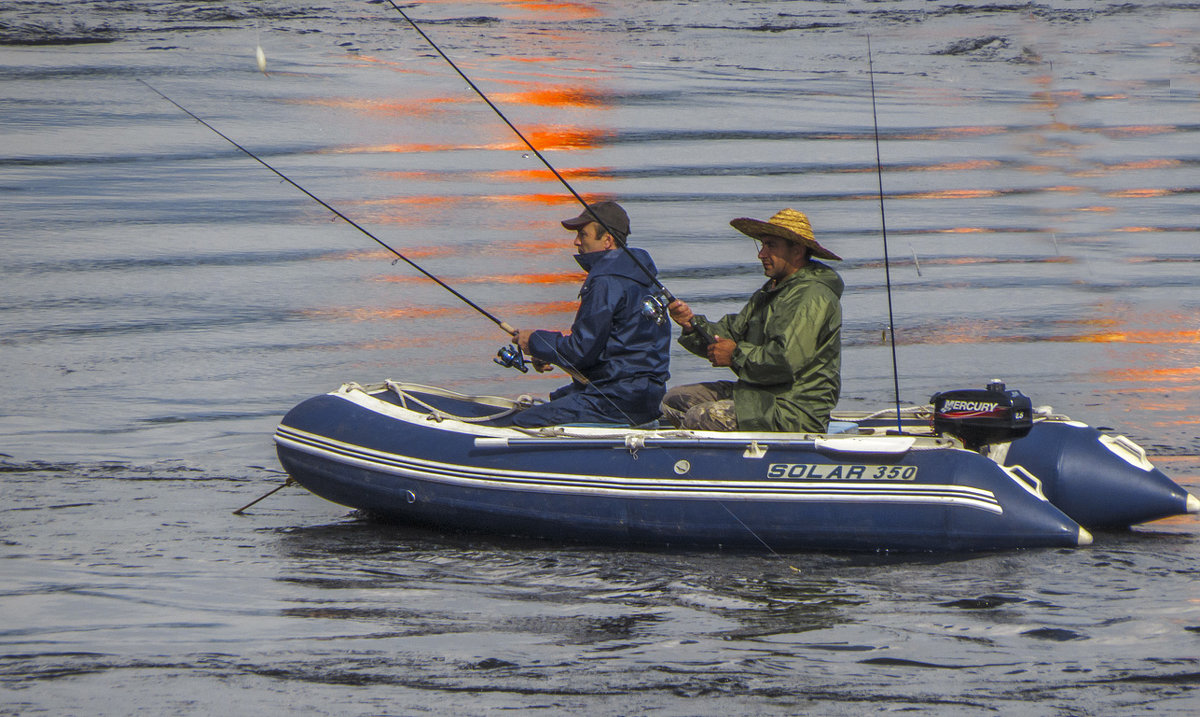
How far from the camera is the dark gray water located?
14.3 feet

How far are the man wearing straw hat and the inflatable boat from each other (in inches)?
7.1

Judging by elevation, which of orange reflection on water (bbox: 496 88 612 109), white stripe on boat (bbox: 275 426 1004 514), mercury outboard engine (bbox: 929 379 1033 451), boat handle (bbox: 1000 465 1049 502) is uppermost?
orange reflection on water (bbox: 496 88 612 109)

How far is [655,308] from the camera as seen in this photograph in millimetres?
5727

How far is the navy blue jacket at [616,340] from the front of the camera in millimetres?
5742

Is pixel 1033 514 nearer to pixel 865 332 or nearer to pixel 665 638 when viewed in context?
pixel 665 638

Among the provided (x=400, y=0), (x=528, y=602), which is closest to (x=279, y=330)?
(x=528, y=602)

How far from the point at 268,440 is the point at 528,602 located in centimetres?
303

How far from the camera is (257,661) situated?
4.42 m

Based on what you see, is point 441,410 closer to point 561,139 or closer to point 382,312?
point 382,312

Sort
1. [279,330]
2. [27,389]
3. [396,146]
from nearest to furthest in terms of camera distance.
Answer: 1. [27,389]
2. [279,330]
3. [396,146]

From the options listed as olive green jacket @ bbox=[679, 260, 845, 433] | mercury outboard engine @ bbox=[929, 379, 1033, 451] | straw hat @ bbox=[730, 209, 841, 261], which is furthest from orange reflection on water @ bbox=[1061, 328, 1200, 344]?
straw hat @ bbox=[730, 209, 841, 261]

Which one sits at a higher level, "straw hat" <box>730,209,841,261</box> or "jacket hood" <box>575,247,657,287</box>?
"straw hat" <box>730,209,841,261</box>

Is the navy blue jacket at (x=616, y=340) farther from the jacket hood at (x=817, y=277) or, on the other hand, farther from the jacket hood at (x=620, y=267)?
the jacket hood at (x=817, y=277)

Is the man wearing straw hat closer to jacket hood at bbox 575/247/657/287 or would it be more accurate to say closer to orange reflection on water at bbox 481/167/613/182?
jacket hood at bbox 575/247/657/287
